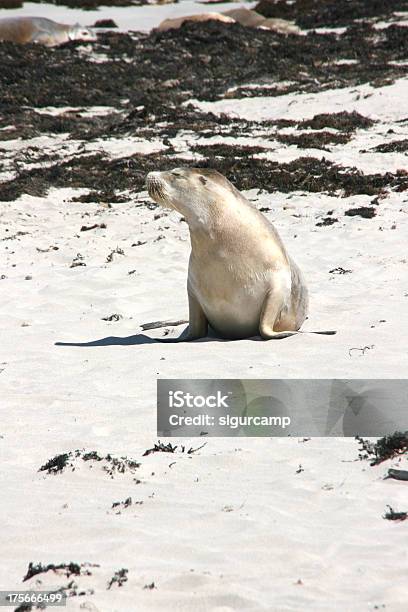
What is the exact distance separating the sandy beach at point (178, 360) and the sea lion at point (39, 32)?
12.3 meters

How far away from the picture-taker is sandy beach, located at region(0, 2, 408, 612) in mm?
2811

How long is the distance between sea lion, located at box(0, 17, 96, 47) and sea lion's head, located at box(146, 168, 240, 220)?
28867mm

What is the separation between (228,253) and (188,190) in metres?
0.59

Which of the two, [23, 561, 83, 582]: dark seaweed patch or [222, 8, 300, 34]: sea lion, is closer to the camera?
[23, 561, 83, 582]: dark seaweed patch

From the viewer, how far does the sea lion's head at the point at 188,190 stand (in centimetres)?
640

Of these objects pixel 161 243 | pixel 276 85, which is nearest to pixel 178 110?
pixel 276 85

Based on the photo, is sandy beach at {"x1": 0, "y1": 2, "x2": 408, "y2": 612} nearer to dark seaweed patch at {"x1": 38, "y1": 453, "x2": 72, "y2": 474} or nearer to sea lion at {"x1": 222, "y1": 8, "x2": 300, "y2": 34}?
dark seaweed patch at {"x1": 38, "y1": 453, "x2": 72, "y2": 474}

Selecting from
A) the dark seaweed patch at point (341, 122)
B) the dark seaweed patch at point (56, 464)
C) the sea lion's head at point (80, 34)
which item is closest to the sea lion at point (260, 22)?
the sea lion's head at point (80, 34)

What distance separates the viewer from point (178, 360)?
5973mm

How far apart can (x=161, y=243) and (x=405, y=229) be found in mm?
3424

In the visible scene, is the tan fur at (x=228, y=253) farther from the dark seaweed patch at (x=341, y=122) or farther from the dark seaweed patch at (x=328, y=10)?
the dark seaweed patch at (x=328, y=10)

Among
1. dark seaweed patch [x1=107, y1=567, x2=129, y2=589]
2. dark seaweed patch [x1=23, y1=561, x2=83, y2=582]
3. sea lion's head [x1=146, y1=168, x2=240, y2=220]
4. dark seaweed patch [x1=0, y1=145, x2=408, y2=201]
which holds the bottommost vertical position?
dark seaweed patch [x1=0, y1=145, x2=408, y2=201]

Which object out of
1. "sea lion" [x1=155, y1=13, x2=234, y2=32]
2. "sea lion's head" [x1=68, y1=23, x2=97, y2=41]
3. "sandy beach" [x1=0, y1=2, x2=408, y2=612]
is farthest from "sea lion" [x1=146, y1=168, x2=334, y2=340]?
"sea lion" [x1=155, y1=13, x2=234, y2=32]

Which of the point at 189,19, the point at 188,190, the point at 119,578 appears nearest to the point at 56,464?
the point at 119,578
